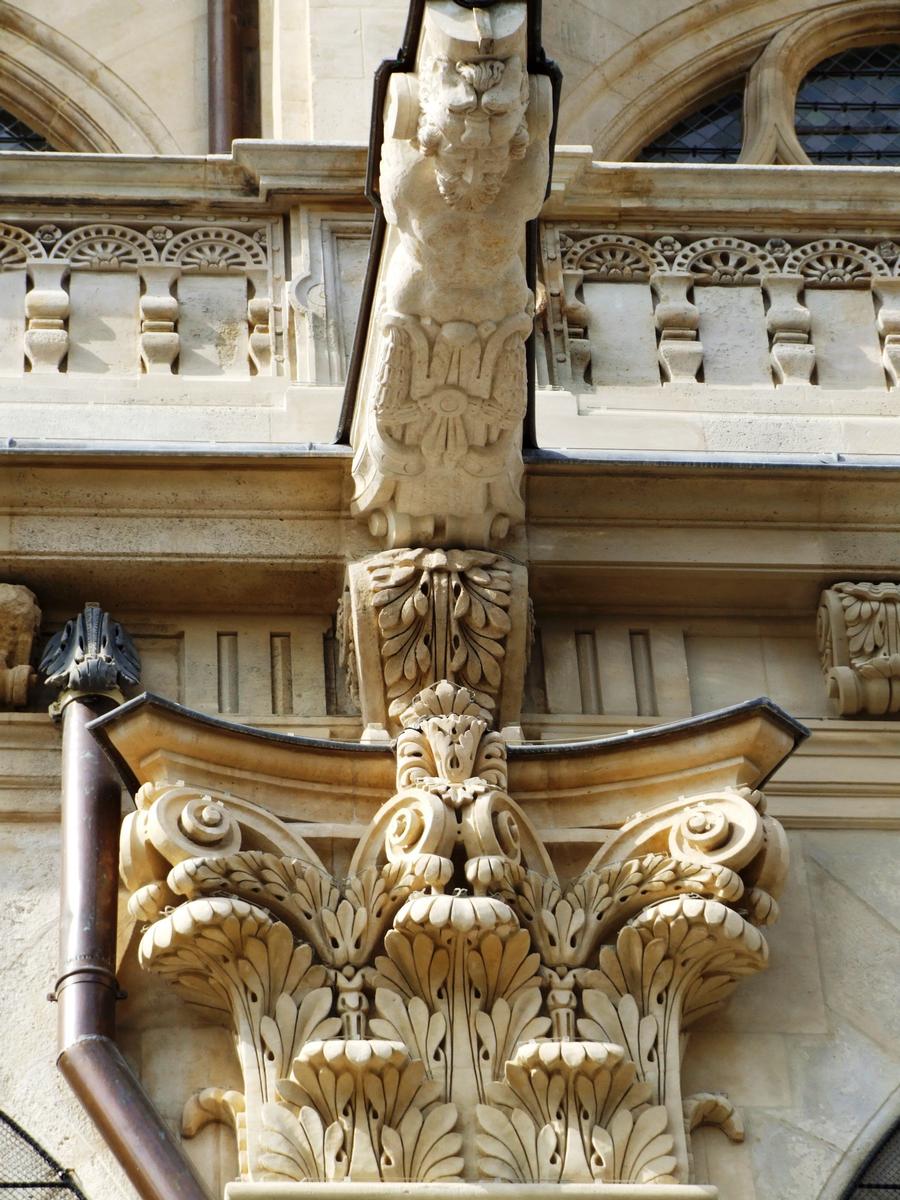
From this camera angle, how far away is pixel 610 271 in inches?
360

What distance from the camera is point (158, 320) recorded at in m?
8.84

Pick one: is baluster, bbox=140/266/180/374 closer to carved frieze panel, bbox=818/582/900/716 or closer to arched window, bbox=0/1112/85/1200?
carved frieze panel, bbox=818/582/900/716

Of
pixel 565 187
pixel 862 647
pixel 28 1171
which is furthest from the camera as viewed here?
pixel 565 187

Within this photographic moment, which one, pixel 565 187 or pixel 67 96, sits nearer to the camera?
pixel 565 187

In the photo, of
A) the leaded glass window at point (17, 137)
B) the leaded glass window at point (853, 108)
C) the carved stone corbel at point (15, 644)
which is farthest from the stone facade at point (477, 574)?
→ the leaded glass window at point (853, 108)

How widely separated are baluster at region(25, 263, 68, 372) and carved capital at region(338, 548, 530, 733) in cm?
139

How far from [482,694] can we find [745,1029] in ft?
3.65

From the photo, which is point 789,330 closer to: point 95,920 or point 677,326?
point 677,326

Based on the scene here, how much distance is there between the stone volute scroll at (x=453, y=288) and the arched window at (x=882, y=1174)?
1907 mm

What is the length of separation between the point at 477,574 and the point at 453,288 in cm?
86

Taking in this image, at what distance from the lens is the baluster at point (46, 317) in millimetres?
8742

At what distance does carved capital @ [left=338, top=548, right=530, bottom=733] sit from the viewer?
7.85m

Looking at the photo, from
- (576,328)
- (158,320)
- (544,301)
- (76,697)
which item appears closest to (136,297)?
(158,320)

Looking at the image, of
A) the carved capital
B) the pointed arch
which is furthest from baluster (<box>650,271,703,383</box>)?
the pointed arch
